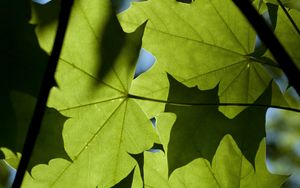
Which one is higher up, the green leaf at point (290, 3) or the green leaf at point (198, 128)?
the green leaf at point (290, 3)

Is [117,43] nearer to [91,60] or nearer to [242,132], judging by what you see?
[91,60]

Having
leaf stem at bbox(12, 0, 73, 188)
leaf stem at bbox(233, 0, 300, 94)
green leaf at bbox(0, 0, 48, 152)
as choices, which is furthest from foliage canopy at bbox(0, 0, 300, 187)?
leaf stem at bbox(233, 0, 300, 94)

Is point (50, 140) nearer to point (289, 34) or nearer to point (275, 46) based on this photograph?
point (275, 46)

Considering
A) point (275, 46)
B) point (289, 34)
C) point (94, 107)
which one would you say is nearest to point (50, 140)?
point (94, 107)

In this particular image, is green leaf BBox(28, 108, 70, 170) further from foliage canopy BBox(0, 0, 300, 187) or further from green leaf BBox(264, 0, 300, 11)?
green leaf BBox(264, 0, 300, 11)

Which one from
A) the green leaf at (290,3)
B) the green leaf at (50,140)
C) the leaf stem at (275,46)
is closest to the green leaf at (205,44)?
the green leaf at (290,3)

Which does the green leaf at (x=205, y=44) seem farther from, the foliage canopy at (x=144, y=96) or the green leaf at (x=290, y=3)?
the green leaf at (x=290, y=3)
